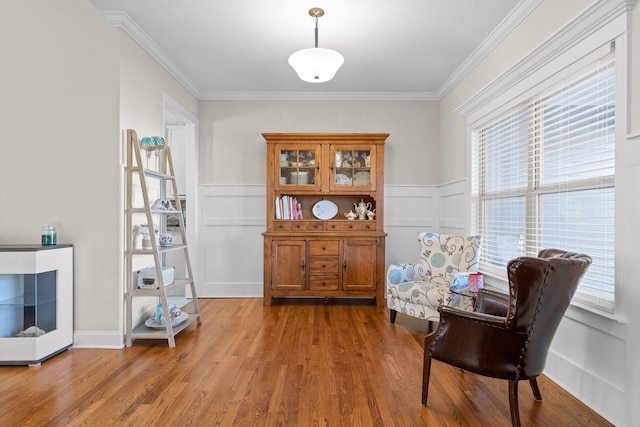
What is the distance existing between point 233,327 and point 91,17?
9.32 ft

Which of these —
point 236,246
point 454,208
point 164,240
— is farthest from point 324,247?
point 164,240

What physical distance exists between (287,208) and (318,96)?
148cm

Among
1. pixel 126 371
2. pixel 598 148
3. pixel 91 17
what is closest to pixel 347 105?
pixel 91 17

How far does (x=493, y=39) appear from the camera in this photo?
336 centimetres

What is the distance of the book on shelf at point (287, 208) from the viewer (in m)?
4.72

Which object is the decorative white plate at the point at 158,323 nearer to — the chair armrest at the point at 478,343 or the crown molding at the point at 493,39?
the chair armrest at the point at 478,343

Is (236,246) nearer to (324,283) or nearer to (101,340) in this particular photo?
(324,283)

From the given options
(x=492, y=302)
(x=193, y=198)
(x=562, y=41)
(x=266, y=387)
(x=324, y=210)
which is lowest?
(x=266, y=387)

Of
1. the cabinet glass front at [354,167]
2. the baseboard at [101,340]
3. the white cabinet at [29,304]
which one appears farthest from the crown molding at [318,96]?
the baseboard at [101,340]

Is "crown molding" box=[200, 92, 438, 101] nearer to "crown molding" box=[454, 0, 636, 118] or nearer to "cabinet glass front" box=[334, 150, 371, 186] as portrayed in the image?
"cabinet glass front" box=[334, 150, 371, 186]

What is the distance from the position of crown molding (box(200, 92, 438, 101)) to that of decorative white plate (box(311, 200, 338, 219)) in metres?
1.32

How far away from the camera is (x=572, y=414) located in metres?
2.12

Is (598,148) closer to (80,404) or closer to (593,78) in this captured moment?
(593,78)

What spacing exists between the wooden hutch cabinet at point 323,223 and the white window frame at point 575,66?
4.84ft
